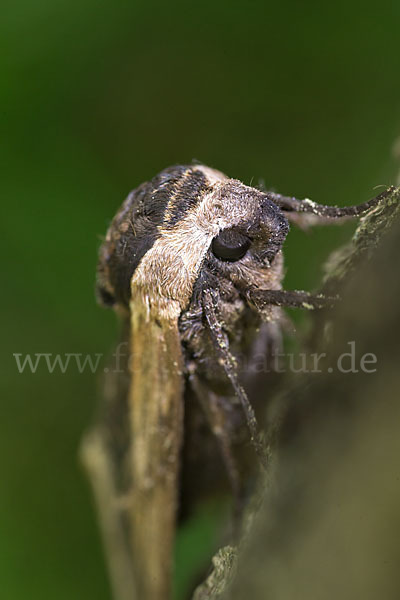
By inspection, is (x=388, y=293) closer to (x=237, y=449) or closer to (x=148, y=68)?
(x=237, y=449)

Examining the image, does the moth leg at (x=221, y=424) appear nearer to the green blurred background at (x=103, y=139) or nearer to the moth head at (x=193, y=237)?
the moth head at (x=193, y=237)

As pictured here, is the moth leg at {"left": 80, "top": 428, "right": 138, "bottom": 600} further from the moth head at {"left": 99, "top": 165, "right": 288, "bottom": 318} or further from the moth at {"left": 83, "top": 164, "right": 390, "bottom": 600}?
the moth head at {"left": 99, "top": 165, "right": 288, "bottom": 318}

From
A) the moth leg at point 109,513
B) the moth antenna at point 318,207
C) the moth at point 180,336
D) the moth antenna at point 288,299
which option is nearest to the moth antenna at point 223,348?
the moth at point 180,336

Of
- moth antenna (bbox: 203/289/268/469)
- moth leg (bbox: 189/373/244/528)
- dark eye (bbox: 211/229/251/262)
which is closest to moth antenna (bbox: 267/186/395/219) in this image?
dark eye (bbox: 211/229/251/262)

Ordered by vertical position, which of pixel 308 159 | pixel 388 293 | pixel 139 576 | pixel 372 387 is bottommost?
pixel 139 576

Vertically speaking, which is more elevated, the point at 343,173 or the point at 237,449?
the point at 343,173

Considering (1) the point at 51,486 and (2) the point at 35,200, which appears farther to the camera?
(2) the point at 35,200

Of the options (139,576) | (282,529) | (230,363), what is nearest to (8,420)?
(139,576)
